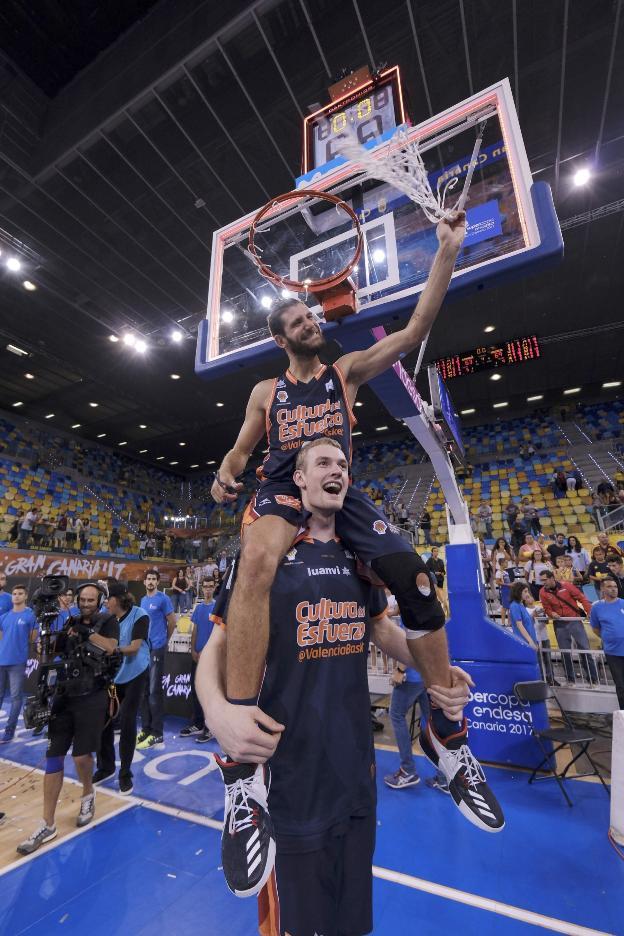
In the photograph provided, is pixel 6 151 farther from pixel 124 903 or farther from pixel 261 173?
pixel 124 903

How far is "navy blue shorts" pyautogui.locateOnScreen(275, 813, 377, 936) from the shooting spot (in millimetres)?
1405

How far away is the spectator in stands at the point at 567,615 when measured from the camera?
23.1 ft

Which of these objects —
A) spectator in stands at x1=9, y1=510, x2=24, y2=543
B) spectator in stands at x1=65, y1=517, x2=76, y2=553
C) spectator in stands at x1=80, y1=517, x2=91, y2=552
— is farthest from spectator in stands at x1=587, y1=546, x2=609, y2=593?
spectator in stands at x1=80, y1=517, x2=91, y2=552

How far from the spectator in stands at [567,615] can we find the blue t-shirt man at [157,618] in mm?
6536

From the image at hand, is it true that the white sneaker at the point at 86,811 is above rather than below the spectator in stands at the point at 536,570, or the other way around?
below

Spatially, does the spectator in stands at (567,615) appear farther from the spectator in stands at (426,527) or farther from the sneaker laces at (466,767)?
the spectator in stands at (426,527)

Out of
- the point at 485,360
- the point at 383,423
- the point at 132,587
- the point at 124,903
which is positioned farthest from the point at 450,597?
the point at 383,423

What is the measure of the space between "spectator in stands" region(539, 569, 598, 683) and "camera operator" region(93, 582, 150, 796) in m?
6.59

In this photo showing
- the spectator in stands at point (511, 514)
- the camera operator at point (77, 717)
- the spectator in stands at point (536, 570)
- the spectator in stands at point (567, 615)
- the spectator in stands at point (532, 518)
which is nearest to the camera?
the camera operator at point (77, 717)

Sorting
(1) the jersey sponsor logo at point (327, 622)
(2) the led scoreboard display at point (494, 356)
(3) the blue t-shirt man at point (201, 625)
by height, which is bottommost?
(3) the blue t-shirt man at point (201, 625)

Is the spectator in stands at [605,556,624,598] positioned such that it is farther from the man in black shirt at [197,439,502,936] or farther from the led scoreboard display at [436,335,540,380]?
the man in black shirt at [197,439,502,936]

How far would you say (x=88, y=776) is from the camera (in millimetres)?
4215

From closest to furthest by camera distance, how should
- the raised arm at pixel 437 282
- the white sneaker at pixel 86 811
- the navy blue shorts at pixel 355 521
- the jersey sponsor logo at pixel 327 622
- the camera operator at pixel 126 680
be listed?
the jersey sponsor logo at pixel 327 622 < the navy blue shorts at pixel 355 521 < the raised arm at pixel 437 282 < the white sneaker at pixel 86 811 < the camera operator at pixel 126 680

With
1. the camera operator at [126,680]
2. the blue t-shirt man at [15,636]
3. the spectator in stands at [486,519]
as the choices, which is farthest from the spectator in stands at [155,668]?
the spectator in stands at [486,519]
